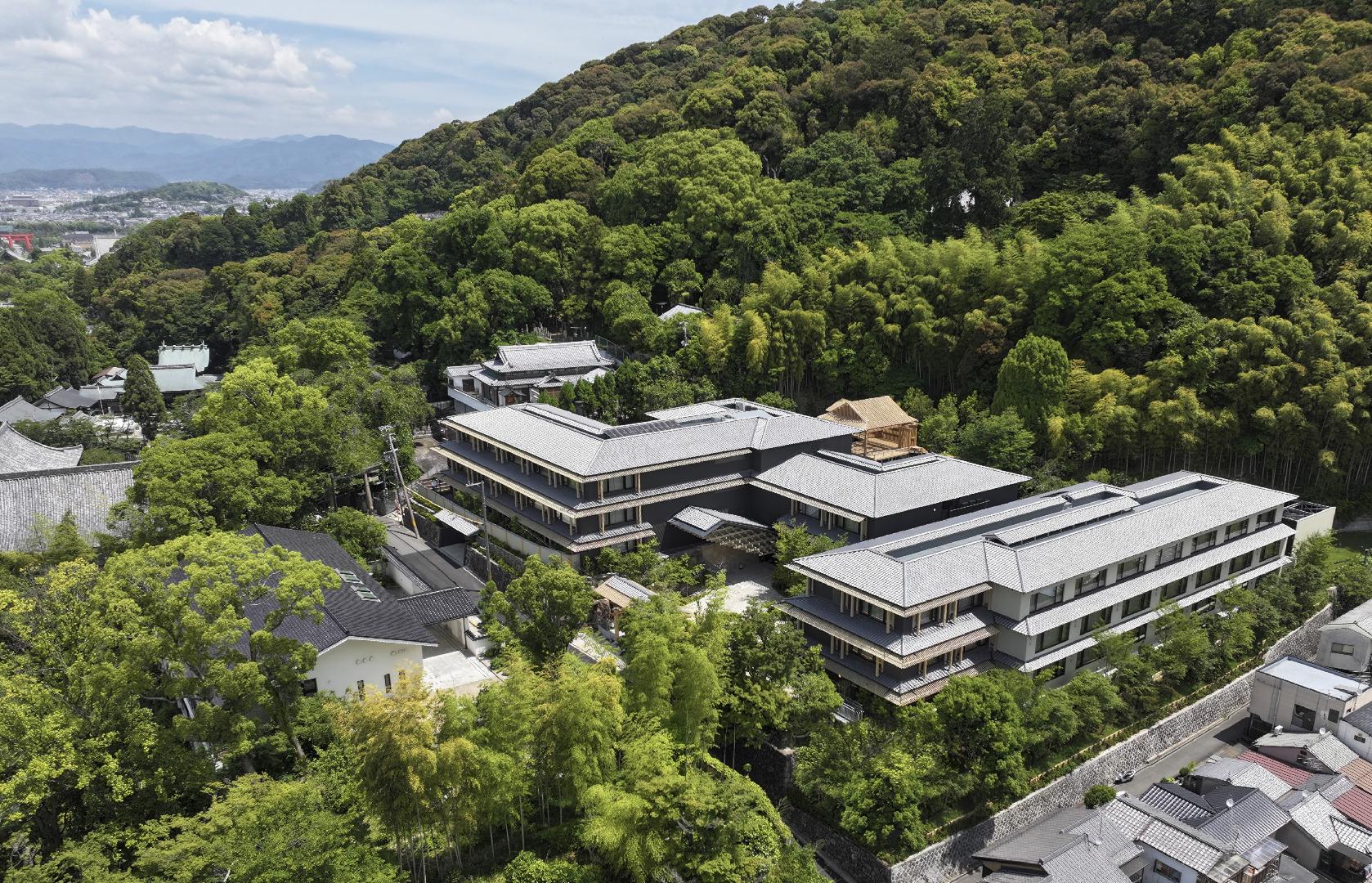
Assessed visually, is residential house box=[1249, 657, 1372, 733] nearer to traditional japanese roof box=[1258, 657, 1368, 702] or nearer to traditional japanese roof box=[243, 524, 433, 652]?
traditional japanese roof box=[1258, 657, 1368, 702]

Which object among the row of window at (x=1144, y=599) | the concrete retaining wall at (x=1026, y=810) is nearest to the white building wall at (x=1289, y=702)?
the concrete retaining wall at (x=1026, y=810)

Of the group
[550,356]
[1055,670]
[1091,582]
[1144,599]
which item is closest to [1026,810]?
[1055,670]

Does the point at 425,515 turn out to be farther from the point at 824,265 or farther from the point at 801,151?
the point at 801,151

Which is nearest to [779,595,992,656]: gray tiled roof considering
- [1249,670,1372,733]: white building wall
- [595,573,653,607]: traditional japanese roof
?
Result: [595,573,653,607]: traditional japanese roof

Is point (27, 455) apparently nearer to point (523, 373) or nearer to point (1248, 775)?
point (523, 373)

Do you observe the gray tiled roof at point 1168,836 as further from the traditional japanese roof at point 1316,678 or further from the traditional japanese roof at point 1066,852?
the traditional japanese roof at point 1316,678
